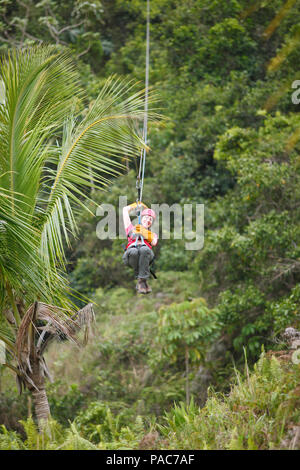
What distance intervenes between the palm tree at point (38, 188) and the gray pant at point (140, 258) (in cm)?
66

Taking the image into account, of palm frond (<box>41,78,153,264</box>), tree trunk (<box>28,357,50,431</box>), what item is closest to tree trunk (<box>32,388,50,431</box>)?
tree trunk (<box>28,357,50,431</box>)

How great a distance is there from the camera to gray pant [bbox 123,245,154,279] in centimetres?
591

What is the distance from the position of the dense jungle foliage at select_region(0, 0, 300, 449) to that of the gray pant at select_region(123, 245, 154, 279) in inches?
57.4

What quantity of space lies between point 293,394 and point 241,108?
989 centimetres

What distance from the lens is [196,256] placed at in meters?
12.3

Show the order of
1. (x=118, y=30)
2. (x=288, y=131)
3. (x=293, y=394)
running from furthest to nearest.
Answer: (x=118, y=30), (x=288, y=131), (x=293, y=394)

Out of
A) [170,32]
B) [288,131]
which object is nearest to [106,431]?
[288,131]

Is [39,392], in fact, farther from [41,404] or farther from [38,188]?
[38,188]

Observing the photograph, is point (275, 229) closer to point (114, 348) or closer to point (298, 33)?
point (114, 348)

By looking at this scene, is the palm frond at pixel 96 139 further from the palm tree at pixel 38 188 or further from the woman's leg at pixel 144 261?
the woman's leg at pixel 144 261

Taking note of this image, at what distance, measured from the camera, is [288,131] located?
11.8m

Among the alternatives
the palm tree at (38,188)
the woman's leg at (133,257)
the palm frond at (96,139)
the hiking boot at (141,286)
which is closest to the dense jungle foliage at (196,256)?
the palm tree at (38,188)

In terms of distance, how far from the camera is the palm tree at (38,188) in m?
5.34

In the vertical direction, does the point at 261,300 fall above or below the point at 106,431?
above
